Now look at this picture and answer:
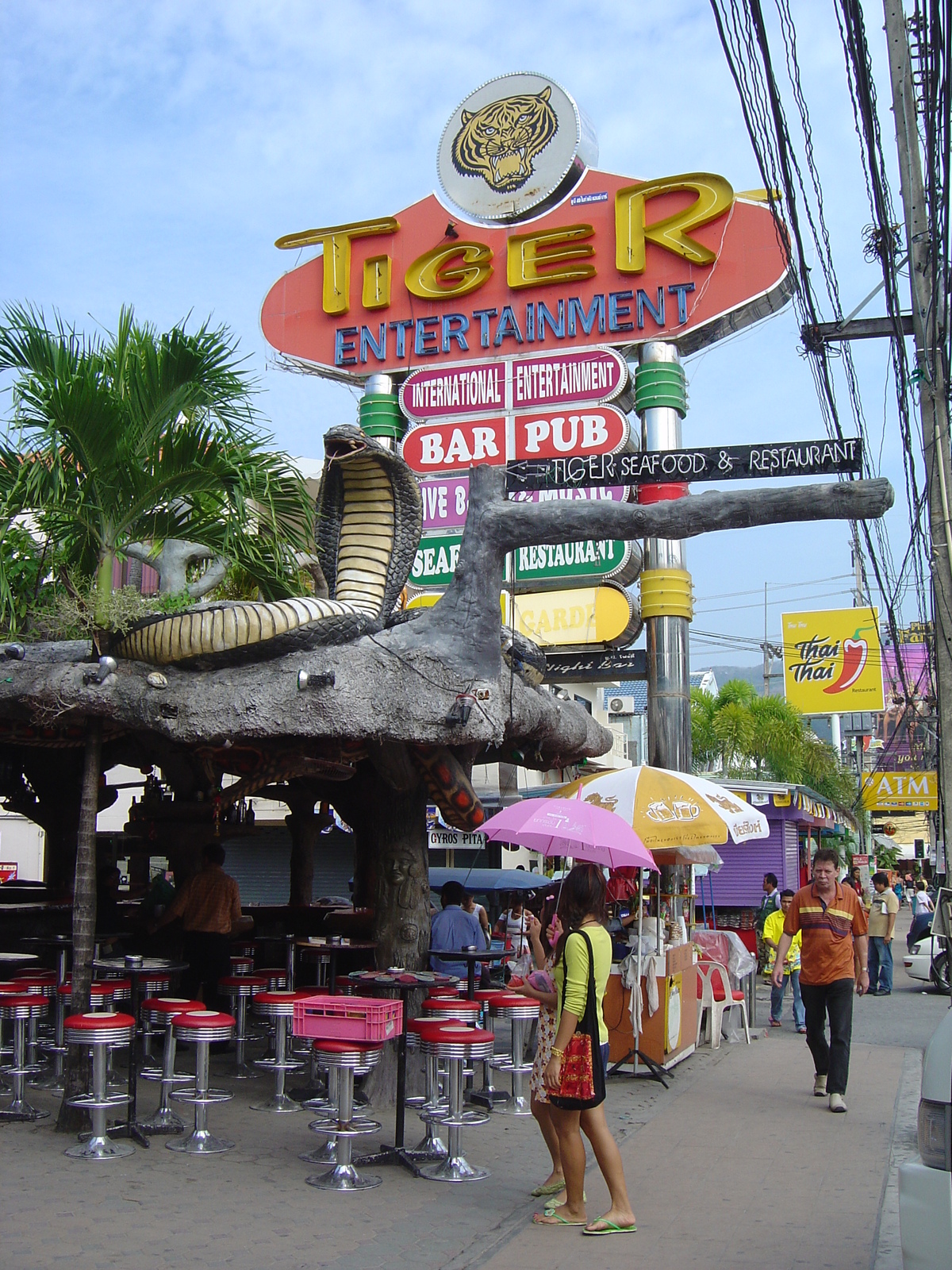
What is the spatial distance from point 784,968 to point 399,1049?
6710 mm

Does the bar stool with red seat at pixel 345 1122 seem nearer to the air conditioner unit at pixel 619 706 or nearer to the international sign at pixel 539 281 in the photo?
the international sign at pixel 539 281

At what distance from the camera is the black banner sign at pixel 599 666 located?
1448 cm

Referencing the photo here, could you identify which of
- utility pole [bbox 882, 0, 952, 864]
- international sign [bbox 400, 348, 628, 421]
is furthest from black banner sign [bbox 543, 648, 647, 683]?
utility pole [bbox 882, 0, 952, 864]

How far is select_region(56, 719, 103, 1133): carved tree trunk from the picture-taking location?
7.23 meters

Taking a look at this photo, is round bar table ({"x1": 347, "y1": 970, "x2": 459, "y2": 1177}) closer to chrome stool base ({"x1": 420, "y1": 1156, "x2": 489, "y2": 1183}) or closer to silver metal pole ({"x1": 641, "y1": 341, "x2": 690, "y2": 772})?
chrome stool base ({"x1": 420, "y1": 1156, "x2": 489, "y2": 1183})

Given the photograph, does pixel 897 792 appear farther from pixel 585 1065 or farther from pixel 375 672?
pixel 585 1065

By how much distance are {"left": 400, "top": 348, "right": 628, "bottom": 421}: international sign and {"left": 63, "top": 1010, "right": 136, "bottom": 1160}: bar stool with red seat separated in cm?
1043

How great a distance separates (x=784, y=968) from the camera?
1233 centimetres

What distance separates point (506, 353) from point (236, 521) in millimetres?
8566

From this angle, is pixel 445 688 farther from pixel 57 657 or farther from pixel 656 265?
pixel 656 265

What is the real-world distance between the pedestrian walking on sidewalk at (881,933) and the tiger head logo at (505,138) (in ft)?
37.9

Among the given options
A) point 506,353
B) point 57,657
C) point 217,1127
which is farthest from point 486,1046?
point 506,353

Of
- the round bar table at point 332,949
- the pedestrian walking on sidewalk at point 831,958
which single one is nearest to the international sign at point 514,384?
the pedestrian walking on sidewalk at point 831,958

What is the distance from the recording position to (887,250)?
927cm
